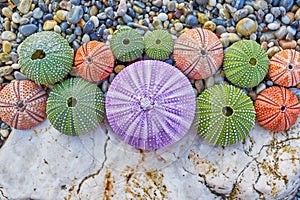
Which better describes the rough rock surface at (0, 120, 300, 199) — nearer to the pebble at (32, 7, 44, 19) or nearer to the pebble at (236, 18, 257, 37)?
the pebble at (236, 18, 257, 37)

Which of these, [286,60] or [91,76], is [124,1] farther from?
[286,60]

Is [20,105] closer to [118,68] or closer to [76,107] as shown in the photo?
[76,107]

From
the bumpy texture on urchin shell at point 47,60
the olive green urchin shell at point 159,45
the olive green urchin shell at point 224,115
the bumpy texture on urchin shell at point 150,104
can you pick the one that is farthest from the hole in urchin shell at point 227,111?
the bumpy texture on urchin shell at point 47,60

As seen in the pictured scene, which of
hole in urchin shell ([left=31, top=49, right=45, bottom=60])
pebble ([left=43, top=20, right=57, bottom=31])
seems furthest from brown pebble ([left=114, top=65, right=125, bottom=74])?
pebble ([left=43, top=20, right=57, bottom=31])

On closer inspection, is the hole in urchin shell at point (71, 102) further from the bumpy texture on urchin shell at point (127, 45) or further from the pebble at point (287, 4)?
the pebble at point (287, 4)

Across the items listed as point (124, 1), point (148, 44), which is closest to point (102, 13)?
point (124, 1)

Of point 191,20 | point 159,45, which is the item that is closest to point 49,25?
point 159,45
